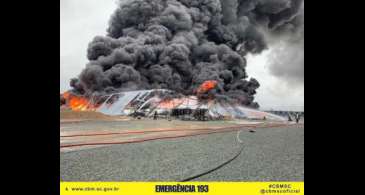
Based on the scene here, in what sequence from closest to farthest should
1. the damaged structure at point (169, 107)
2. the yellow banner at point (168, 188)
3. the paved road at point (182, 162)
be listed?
the yellow banner at point (168, 188) → the paved road at point (182, 162) → the damaged structure at point (169, 107)

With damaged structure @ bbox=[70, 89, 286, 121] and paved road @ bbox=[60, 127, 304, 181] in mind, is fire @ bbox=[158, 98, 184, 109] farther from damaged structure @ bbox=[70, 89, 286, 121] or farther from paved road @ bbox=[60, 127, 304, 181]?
paved road @ bbox=[60, 127, 304, 181]

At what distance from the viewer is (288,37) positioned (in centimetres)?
859

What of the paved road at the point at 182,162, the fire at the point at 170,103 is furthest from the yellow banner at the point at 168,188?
the fire at the point at 170,103

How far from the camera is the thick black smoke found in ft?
47.6

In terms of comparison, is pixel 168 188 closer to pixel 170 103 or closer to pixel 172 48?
pixel 170 103

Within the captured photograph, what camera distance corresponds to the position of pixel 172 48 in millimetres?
19156

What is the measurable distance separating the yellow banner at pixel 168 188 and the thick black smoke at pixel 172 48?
27.2 feet

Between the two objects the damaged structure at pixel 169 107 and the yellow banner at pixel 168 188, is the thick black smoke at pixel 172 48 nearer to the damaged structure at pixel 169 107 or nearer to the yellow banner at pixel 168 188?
the damaged structure at pixel 169 107

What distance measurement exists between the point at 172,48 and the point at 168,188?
14463 mm

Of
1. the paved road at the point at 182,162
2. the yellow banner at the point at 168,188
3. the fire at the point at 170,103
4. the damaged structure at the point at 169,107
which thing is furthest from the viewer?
the fire at the point at 170,103

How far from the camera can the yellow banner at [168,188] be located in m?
5.48

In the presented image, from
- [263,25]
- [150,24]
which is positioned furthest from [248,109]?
[150,24]

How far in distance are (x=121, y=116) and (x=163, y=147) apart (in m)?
9.70

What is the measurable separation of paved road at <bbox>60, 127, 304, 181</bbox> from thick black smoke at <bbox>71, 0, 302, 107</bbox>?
20.7 ft
